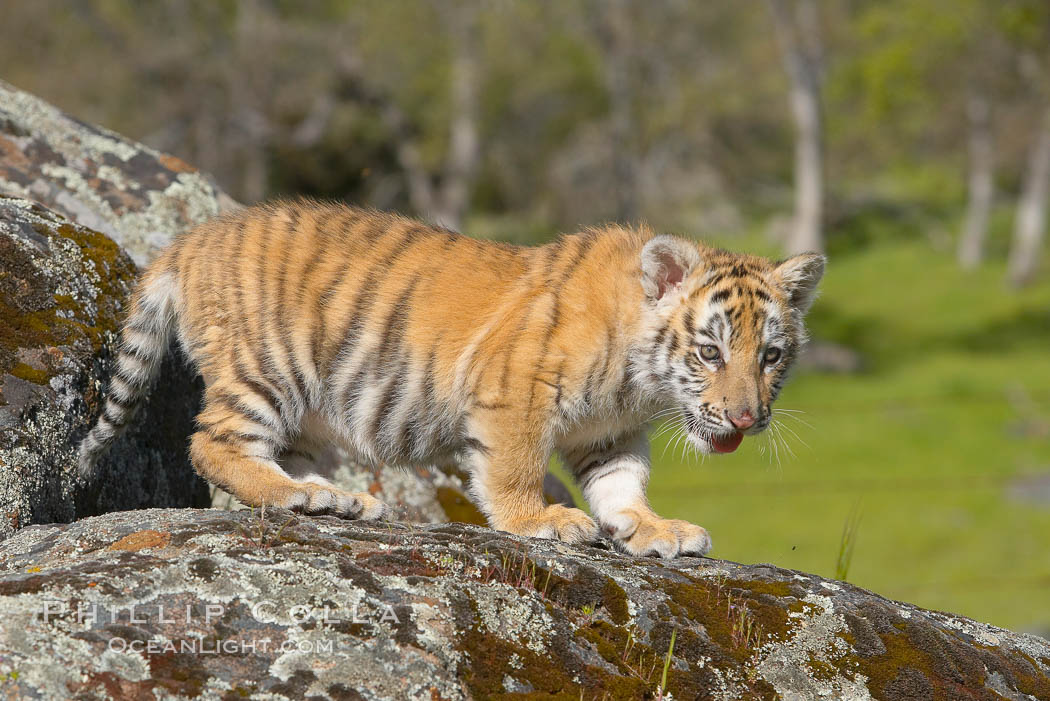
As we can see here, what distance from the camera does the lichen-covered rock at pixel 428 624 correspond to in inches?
118

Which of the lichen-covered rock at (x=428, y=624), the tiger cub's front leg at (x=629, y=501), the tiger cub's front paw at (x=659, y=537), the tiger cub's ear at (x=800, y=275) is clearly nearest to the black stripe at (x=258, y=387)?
the lichen-covered rock at (x=428, y=624)

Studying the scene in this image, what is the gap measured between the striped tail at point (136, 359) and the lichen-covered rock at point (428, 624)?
925 mm

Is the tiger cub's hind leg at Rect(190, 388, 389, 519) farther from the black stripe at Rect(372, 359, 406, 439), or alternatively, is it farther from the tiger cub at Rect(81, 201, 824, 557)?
the black stripe at Rect(372, 359, 406, 439)

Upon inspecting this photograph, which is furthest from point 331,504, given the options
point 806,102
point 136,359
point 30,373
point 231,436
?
point 806,102

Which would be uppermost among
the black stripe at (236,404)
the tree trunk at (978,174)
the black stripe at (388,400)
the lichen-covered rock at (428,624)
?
the tree trunk at (978,174)

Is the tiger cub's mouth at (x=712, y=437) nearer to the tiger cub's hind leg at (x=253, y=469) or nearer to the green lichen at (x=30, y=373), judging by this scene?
the tiger cub's hind leg at (x=253, y=469)

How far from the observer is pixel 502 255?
18.7ft

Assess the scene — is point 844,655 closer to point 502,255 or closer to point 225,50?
point 502,255

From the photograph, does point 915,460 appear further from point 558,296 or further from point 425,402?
point 425,402

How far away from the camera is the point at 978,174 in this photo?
3269cm

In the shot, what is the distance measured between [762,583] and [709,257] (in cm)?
199

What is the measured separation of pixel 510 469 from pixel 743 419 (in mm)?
1086

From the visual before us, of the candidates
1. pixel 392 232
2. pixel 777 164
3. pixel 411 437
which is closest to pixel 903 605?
pixel 411 437

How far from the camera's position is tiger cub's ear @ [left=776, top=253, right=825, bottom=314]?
548 cm
